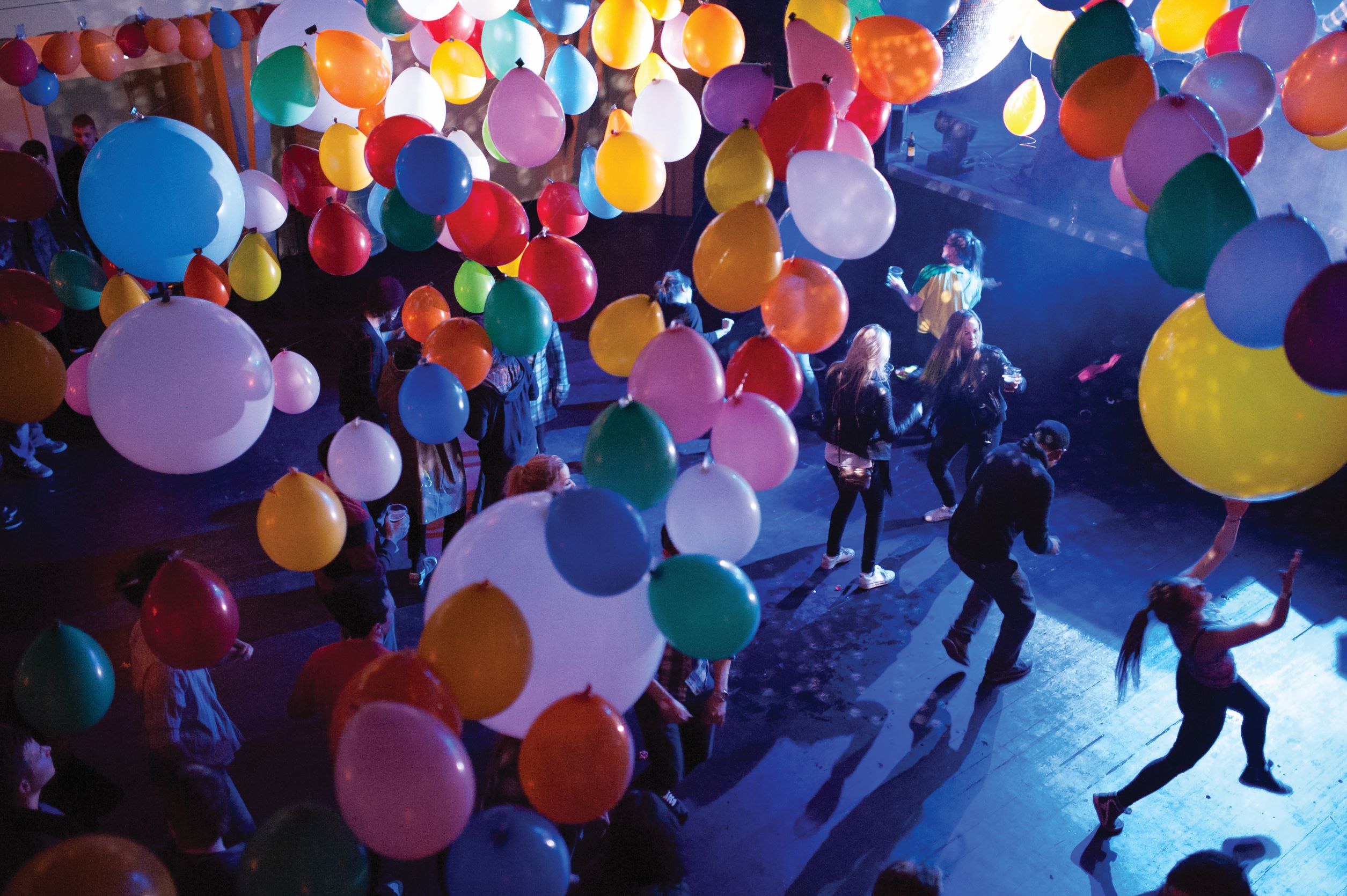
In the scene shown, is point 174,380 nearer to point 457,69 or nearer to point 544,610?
point 544,610

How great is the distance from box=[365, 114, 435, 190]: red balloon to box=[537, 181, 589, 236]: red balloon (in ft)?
2.04

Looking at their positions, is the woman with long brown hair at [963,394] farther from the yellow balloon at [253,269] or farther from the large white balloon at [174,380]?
the large white balloon at [174,380]

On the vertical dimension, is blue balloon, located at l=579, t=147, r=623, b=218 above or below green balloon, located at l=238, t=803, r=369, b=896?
above

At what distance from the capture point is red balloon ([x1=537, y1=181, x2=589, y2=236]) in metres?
3.31

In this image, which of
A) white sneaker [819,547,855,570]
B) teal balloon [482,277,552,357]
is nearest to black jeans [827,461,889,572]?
white sneaker [819,547,855,570]

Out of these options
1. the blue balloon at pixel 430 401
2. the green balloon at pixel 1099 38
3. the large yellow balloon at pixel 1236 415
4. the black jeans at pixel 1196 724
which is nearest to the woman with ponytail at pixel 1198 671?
the black jeans at pixel 1196 724

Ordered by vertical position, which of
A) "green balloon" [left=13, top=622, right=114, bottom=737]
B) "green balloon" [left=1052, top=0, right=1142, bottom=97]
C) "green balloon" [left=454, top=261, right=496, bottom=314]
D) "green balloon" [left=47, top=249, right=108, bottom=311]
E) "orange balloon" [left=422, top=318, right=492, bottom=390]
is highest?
"green balloon" [left=1052, top=0, right=1142, bottom=97]

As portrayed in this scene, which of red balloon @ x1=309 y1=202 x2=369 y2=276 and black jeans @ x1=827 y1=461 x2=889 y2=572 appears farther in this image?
black jeans @ x1=827 y1=461 x2=889 y2=572

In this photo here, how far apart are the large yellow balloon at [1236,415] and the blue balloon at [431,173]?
6.40ft

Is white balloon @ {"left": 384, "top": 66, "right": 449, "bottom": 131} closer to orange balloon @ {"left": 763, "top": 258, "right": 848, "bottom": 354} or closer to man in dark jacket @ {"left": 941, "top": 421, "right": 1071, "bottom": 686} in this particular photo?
orange balloon @ {"left": 763, "top": 258, "right": 848, "bottom": 354}

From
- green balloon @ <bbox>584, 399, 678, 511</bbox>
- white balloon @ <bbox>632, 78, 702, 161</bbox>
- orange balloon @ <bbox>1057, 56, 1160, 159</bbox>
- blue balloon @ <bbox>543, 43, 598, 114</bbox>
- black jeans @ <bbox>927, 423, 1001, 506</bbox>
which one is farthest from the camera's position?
black jeans @ <bbox>927, 423, 1001, 506</bbox>

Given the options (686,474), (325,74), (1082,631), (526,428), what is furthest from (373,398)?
(1082,631)

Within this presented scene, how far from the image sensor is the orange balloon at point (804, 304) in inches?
97.0

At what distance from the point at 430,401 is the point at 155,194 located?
0.97 meters
